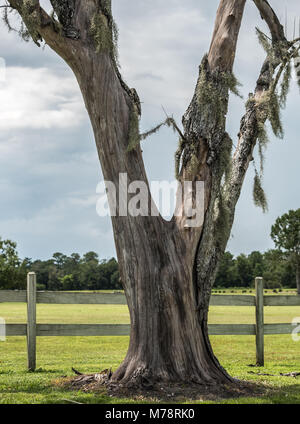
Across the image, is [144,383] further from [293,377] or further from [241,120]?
[241,120]

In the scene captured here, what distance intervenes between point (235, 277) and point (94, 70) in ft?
263

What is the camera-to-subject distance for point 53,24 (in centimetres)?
609

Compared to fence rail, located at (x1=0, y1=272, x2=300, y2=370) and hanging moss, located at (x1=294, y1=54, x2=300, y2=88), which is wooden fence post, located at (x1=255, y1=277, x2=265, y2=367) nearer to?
fence rail, located at (x1=0, y1=272, x2=300, y2=370)

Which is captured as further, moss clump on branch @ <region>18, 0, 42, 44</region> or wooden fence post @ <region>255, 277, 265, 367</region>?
wooden fence post @ <region>255, 277, 265, 367</region>

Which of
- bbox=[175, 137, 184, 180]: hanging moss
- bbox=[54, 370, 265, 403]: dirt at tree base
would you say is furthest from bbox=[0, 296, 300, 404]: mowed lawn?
bbox=[175, 137, 184, 180]: hanging moss

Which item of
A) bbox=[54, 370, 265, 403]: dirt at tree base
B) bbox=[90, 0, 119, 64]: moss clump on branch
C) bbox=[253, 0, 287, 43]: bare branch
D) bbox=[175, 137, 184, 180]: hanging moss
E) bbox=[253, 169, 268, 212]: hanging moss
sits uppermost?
bbox=[253, 0, 287, 43]: bare branch

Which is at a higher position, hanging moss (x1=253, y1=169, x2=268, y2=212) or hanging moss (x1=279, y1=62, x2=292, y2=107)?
hanging moss (x1=279, y1=62, x2=292, y2=107)

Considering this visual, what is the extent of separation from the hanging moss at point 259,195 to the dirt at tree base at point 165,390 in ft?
8.33

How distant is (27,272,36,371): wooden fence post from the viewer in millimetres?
8195

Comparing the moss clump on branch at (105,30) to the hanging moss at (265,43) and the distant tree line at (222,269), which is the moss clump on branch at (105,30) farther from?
the distant tree line at (222,269)

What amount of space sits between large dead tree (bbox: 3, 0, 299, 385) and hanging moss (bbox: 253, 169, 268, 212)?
93cm

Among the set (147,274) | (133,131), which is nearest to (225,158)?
(133,131)

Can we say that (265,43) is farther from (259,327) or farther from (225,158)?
(259,327)

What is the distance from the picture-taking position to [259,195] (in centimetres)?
750
